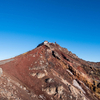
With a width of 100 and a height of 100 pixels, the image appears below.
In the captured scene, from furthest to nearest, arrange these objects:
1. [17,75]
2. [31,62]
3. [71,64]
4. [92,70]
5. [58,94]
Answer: [92,70]
[71,64]
[31,62]
[17,75]
[58,94]

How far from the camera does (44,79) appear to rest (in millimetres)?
24812

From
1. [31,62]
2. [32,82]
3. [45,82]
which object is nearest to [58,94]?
[45,82]

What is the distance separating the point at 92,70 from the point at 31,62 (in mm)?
29339

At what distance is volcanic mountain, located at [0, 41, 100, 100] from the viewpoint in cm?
1811

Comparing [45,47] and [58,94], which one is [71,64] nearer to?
[45,47]

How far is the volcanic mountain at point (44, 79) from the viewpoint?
713 inches

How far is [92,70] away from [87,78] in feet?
23.8

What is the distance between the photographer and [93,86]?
35.8 m

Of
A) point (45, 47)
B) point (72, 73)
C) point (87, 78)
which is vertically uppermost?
point (45, 47)

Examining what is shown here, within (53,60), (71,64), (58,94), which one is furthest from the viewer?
(71,64)

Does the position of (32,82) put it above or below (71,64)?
below

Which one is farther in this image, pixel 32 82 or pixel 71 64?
pixel 71 64

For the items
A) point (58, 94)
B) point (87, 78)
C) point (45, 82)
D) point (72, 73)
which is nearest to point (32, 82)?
point (45, 82)

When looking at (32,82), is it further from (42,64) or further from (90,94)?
(90,94)
